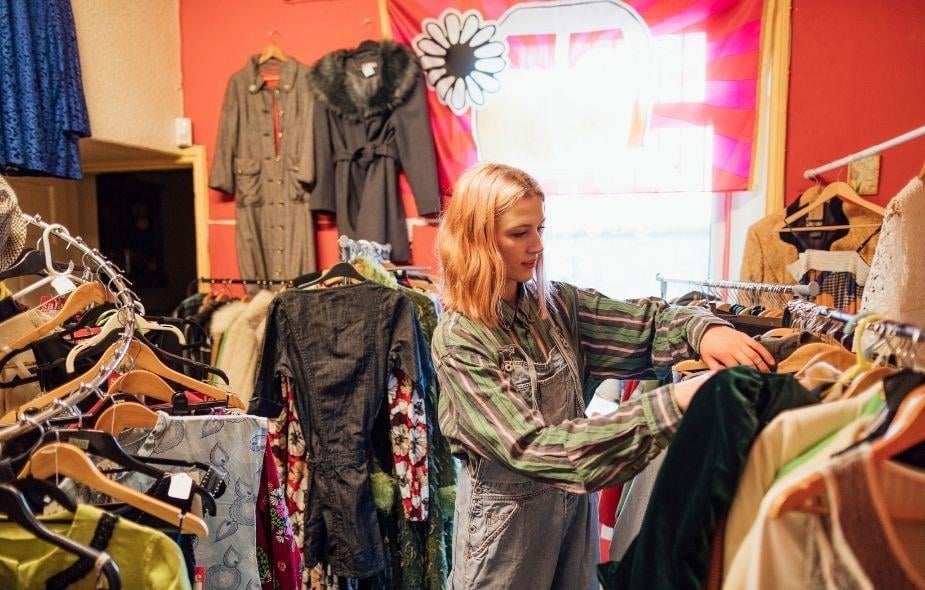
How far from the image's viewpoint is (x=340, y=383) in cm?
156

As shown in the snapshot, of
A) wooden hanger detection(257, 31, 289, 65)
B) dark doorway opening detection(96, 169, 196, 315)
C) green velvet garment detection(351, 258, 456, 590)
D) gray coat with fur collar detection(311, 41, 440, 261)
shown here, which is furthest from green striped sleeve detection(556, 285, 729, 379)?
dark doorway opening detection(96, 169, 196, 315)

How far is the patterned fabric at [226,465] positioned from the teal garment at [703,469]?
741 millimetres

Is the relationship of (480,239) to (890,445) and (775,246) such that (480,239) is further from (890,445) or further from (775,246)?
(775,246)

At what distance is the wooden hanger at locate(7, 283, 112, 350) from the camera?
41.8 inches

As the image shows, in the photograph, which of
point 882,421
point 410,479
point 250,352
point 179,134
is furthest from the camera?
point 179,134

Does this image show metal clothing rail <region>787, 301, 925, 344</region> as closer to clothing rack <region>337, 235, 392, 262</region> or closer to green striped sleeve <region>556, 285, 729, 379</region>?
green striped sleeve <region>556, 285, 729, 379</region>

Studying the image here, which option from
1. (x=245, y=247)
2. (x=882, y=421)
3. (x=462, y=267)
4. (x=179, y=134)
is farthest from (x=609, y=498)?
(x=179, y=134)

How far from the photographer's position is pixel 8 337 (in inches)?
45.9

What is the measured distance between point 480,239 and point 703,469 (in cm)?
60

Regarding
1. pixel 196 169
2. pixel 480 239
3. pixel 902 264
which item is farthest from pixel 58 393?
pixel 196 169

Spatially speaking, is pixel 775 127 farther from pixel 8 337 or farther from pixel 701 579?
pixel 8 337

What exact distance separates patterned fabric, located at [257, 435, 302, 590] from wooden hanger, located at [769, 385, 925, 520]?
3.17 ft

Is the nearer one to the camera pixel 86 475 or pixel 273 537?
pixel 86 475

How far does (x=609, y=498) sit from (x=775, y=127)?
1.69 metres
